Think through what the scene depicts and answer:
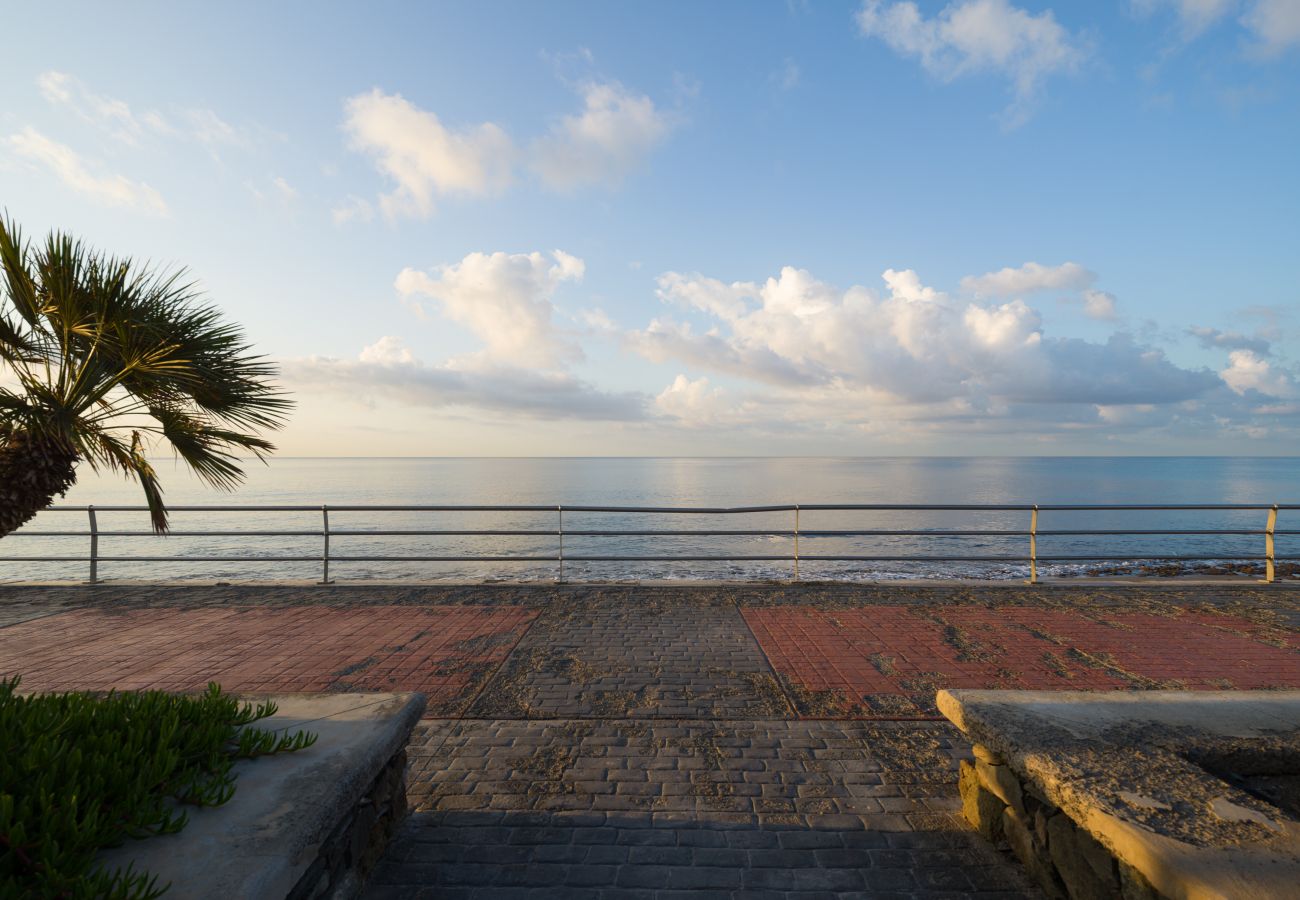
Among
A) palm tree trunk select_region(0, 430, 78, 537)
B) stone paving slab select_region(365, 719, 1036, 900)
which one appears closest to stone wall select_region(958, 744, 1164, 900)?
stone paving slab select_region(365, 719, 1036, 900)

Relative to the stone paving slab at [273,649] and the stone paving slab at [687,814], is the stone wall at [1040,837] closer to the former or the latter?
the stone paving slab at [687,814]

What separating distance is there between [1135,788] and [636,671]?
3434mm

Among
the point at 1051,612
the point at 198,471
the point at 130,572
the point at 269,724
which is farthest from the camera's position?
the point at 130,572

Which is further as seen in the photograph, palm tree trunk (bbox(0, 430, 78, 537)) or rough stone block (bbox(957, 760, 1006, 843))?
palm tree trunk (bbox(0, 430, 78, 537))

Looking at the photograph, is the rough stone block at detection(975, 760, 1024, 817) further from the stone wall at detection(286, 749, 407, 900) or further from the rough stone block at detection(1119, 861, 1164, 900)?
the stone wall at detection(286, 749, 407, 900)

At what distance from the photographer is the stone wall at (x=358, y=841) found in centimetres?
201

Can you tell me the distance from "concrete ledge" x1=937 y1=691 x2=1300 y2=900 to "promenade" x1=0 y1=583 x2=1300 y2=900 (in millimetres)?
322

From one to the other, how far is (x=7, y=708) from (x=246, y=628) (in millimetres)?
4299

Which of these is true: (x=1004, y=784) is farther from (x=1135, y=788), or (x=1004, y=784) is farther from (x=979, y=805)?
(x=1135, y=788)

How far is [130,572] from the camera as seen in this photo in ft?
62.9

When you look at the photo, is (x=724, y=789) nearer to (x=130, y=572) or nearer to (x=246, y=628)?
(x=246, y=628)

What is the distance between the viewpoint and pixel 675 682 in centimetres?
464

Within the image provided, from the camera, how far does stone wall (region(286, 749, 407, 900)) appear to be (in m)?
2.01

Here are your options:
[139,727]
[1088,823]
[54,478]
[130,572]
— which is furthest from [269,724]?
[130,572]
